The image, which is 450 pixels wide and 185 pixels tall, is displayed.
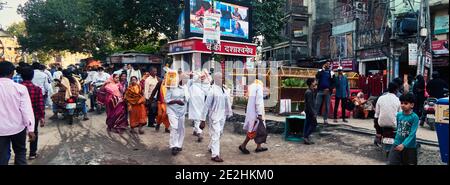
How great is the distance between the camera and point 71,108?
976 centimetres

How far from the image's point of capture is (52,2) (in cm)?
3178

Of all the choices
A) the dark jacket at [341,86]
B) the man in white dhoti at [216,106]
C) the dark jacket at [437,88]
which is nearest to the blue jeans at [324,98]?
the dark jacket at [341,86]

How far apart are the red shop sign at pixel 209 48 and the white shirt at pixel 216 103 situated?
10.9m

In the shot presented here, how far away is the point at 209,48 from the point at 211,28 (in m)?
9.99

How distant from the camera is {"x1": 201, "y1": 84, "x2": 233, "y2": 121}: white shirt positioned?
672cm

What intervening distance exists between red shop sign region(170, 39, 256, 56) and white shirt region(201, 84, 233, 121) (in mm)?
10875

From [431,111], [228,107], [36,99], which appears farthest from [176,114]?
[431,111]

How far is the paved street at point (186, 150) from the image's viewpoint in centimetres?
631

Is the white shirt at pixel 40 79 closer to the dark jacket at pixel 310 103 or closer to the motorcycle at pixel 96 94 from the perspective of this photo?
the motorcycle at pixel 96 94

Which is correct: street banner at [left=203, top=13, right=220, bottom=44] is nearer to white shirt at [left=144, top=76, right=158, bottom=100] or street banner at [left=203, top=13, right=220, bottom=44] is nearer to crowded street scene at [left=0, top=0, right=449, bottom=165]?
crowded street scene at [left=0, top=0, right=449, bottom=165]

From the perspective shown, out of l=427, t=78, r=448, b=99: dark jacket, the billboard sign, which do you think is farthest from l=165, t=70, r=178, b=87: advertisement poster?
the billboard sign
